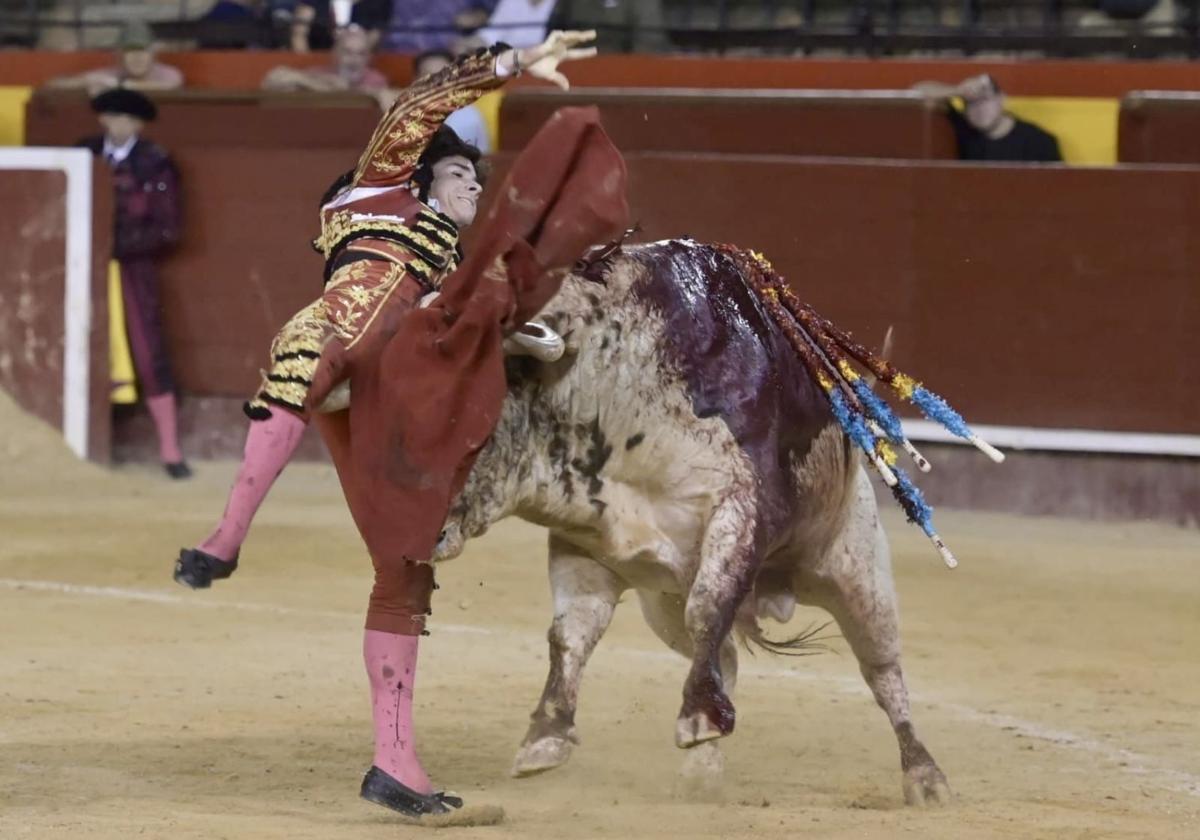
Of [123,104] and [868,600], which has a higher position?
[868,600]

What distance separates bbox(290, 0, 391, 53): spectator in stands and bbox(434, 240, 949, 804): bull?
265 inches

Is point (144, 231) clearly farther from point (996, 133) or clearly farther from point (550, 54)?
point (550, 54)

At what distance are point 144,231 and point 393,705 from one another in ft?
19.4

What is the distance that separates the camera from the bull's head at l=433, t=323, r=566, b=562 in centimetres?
412

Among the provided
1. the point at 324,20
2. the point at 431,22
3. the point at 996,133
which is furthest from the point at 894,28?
the point at 324,20

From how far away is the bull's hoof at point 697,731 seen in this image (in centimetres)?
404

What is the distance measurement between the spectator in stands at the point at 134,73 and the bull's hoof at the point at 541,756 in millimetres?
6721

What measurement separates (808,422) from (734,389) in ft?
0.73

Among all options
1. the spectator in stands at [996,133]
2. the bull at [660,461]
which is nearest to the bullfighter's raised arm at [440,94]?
the bull at [660,461]

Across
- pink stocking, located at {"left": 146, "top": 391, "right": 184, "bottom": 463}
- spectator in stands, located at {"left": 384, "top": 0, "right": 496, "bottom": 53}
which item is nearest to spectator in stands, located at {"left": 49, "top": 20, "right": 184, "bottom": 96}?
spectator in stands, located at {"left": 384, "top": 0, "right": 496, "bottom": 53}

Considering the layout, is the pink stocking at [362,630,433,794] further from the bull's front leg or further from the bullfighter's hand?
the bullfighter's hand

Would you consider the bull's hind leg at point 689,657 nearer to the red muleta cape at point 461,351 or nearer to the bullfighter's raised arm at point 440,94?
the red muleta cape at point 461,351

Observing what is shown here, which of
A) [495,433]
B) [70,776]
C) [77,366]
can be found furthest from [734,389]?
[77,366]

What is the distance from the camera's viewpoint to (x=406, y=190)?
169 inches
